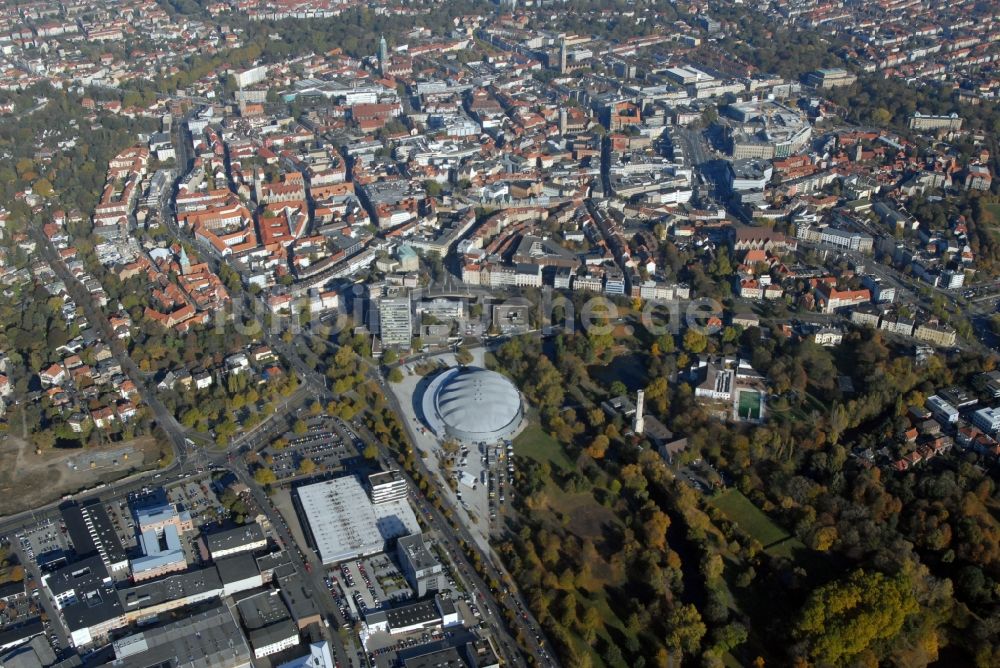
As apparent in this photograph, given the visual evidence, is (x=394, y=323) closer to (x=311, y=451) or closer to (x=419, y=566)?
(x=311, y=451)

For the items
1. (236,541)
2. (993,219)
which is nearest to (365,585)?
(236,541)

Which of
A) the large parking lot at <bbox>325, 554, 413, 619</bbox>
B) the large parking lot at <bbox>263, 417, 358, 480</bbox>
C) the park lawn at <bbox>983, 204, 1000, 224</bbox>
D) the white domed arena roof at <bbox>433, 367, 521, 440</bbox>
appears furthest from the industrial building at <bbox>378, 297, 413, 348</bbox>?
the park lawn at <bbox>983, 204, 1000, 224</bbox>

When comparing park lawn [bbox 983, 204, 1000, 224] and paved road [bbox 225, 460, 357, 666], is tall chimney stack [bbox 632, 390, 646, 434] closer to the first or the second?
paved road [bbox 225, 460, 357, 666]

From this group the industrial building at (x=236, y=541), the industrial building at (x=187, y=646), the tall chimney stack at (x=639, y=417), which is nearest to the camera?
the industrial building at (x=187, y=646)

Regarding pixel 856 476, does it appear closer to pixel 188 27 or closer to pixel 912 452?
pixel 912 452

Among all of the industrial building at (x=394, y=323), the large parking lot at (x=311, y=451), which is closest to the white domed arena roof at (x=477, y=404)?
the large parking lot at (x=311, y=451)

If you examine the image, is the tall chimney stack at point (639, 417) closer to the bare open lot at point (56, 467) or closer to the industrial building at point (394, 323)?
the industrial building at point (394, 323)
